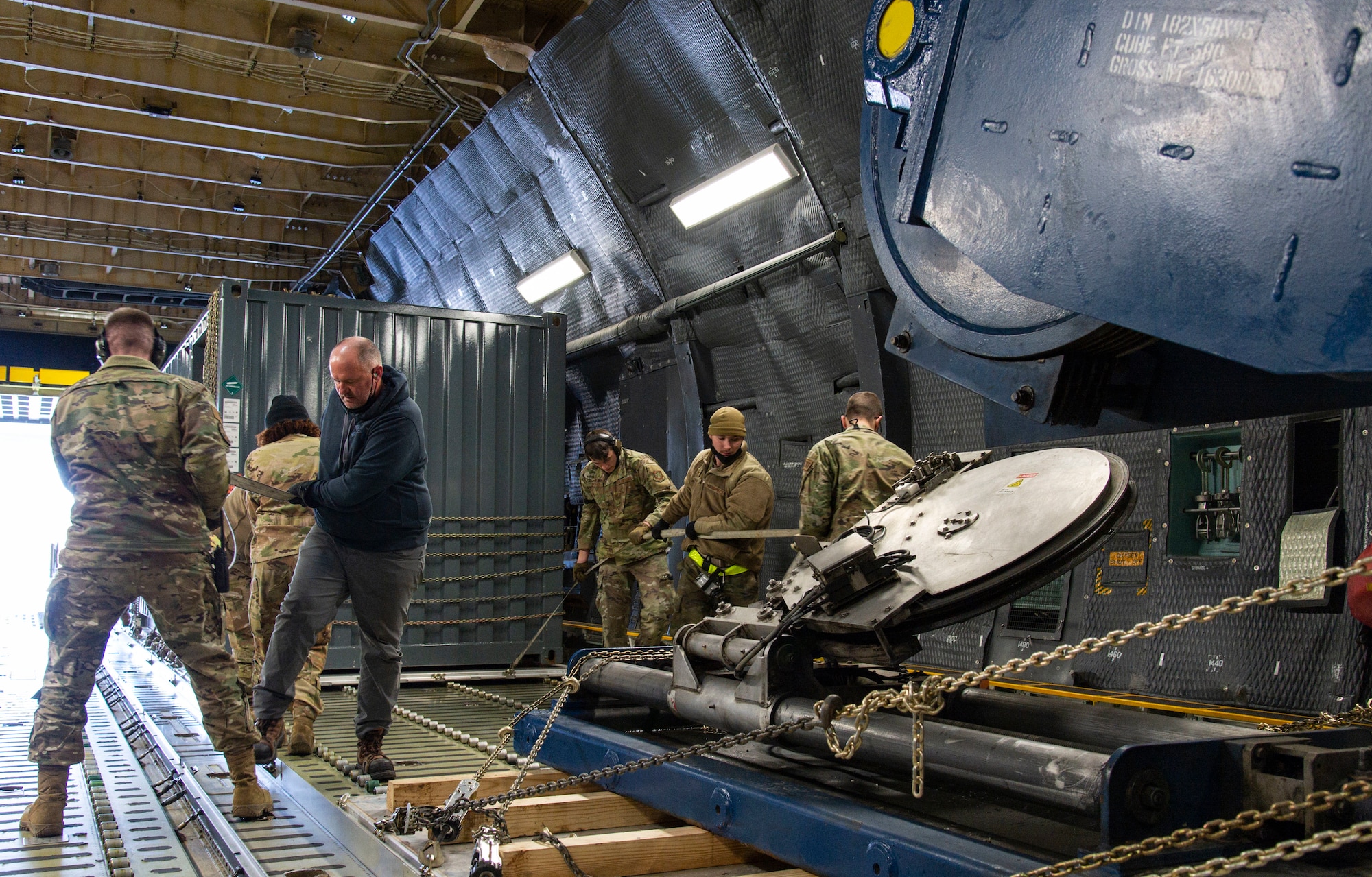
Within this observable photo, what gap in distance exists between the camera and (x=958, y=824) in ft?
8.33

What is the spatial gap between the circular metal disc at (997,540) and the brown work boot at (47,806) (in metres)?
Answer: 2.59

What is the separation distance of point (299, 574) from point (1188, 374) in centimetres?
363

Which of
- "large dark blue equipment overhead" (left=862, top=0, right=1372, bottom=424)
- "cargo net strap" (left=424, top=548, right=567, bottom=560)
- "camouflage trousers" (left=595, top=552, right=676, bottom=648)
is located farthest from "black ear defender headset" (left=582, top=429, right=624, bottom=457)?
"large dark blue equipment overhead" (left=862, top=0, right=1372, bottom=424)

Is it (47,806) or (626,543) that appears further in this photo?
(626,543)

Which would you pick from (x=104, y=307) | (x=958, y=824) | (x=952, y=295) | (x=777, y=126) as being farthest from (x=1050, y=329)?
(x=104, y=307)

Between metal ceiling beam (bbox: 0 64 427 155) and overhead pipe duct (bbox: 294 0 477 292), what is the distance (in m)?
0.39

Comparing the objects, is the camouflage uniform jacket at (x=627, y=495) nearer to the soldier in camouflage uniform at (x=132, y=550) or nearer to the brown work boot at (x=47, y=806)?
the soldier in camouflage uniform at (x=132, y=550)

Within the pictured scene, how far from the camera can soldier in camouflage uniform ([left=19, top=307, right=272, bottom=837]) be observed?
3.62 m

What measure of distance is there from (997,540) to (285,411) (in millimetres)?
4285

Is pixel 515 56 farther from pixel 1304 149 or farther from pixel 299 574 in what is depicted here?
pixel 1304 149

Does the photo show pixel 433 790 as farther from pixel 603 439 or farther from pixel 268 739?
pixel 603 439

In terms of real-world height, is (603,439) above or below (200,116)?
below

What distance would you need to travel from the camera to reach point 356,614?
4.59 metres

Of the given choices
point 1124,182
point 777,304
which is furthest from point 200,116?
point 1124,182
